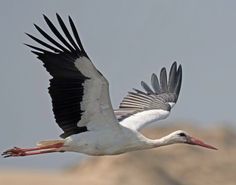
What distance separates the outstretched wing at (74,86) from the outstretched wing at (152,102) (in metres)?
1.26

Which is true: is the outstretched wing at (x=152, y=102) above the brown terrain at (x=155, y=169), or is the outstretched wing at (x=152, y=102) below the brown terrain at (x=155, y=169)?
above

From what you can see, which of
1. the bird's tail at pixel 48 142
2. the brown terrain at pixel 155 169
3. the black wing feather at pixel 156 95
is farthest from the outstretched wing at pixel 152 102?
the brown terrain at pixel 155 169

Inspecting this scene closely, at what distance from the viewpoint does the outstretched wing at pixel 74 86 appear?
690 inches

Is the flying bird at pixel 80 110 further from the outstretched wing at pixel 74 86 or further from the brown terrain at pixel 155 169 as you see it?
the brown terrain at pixel 155 169

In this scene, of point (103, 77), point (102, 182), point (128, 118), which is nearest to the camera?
point (103, 77)

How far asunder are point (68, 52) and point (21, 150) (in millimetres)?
2338

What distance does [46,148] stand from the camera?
61.6 ft

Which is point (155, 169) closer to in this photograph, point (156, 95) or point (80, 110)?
point (156, 95)

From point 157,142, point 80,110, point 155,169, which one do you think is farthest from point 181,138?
point 155,169

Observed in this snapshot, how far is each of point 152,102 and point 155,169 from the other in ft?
85.6

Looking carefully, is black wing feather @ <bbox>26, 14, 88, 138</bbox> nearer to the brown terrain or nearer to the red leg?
the red leg

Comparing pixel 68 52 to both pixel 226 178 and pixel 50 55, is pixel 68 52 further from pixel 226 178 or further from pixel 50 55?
pixel 226 178

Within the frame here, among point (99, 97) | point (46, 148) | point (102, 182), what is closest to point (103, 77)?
point (99, 97)

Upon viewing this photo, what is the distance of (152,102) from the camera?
861 inches
